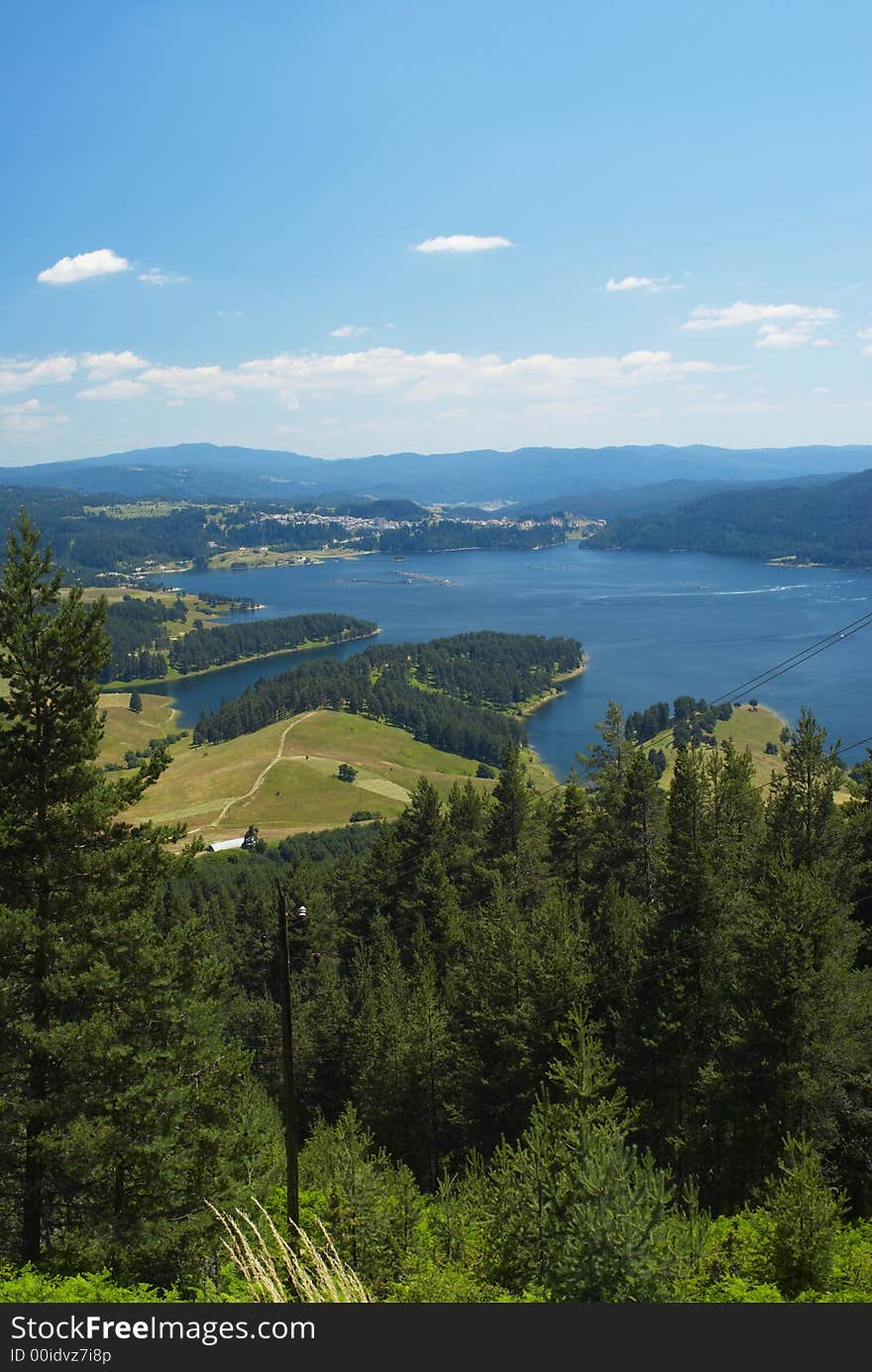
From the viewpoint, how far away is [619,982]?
2220cm

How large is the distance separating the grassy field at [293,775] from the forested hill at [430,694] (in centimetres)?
471

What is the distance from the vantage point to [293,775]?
455 ft

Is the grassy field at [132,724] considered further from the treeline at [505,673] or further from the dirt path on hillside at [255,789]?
the treeline at [505,673]

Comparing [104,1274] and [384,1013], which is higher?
[104,1274]

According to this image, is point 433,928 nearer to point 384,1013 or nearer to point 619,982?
point 384,1013

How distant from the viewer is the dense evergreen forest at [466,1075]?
36.9 feet

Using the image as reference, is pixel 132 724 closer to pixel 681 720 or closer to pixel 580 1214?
pixel 681 720

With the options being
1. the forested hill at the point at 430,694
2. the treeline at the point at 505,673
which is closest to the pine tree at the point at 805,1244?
the forested hill at the point at 430,694

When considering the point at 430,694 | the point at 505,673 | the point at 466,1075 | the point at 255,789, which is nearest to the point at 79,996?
the point at 466,1075

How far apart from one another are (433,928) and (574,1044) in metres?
16.6

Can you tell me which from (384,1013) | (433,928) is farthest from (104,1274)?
(433,928)

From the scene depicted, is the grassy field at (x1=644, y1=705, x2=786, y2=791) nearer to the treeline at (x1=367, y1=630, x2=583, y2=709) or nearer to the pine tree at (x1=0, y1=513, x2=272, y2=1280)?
the treeline at (x1=367, y1=630, x2=583, y2=709)

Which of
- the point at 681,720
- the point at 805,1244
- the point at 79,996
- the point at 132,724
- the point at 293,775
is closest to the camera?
the point at 805,1244

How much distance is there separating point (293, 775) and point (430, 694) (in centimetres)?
5041
